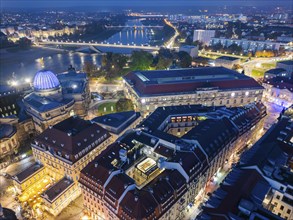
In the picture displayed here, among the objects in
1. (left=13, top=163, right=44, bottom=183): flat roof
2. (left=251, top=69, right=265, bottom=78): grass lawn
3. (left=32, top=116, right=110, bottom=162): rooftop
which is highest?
(left=32, top=116, right=110, bottom=162): rooftop

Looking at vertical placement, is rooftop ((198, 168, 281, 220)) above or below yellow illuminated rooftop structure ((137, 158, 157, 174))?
above

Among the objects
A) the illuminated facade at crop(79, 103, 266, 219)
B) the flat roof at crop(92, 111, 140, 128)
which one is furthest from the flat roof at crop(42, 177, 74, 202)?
the flat roof at crop(92, 111, 140, 128)

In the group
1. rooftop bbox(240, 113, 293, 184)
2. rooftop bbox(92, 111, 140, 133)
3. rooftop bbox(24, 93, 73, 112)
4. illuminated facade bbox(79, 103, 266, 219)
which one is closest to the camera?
illuminated facade bbox(79, 103, 266, 219)

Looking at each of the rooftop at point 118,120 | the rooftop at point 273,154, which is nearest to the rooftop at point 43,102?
the rooftop at point 118,120

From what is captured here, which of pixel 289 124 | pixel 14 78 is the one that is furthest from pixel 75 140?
pixel 14 78

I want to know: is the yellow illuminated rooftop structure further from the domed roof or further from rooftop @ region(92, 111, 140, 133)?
the domed roof

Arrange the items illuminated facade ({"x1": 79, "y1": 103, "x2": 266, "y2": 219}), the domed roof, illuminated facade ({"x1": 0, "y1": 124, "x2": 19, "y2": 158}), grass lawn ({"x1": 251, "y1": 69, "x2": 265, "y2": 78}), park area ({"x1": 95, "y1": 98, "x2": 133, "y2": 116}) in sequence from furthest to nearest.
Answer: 1. grass lawn ({"x1": 251, "y1": 69, "x2": 265, "y2": 78})
2. park area ({"x1": 95, "y1": 98, "x2": 133, "y2": 116})
3. the domed roof
4. illuminated facade ({"x1": 0, "y1": 124, "x2": 19, "y2": 158})
5. illuminated facade ({"x1": 79, "y1": 103, "x2": 266, "y2": 219})

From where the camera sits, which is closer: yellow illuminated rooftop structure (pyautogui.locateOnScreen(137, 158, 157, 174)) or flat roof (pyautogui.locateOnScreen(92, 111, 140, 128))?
yellow illuminated rooftop structure (pyautogui.locateOnScreen(137, 158, 157, 174))
